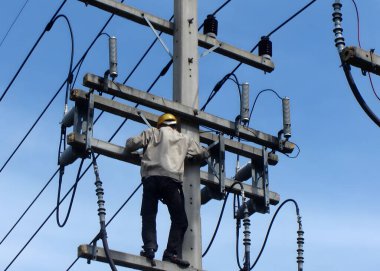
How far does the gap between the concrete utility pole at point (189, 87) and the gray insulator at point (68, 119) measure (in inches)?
45.2

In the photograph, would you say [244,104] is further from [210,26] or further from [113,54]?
[113,54]

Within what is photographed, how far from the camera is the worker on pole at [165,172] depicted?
37.6 feet

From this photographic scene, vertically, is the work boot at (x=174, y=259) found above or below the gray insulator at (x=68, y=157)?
below

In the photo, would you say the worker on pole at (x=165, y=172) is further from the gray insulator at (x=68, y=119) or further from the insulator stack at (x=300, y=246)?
the insulator stack at (x=300, y=246)

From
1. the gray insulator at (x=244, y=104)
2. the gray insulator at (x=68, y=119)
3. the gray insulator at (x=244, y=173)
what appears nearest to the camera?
the gray insulator at (x=68, y=119)

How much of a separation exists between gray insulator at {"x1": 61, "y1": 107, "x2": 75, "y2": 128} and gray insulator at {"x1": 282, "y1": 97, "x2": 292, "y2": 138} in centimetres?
238

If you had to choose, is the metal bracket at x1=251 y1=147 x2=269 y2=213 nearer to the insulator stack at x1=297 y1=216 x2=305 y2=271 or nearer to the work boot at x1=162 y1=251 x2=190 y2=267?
the insulator stack at x1=297 y1=216 x2=305 y2=271

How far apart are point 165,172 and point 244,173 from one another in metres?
1.41

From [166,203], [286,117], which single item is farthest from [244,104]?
[166,203]

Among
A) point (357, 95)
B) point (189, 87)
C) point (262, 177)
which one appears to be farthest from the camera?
point (262, 177)

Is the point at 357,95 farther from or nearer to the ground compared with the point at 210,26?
nearer to the ground

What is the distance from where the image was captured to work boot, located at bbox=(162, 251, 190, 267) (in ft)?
36.6

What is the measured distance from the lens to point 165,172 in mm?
11703

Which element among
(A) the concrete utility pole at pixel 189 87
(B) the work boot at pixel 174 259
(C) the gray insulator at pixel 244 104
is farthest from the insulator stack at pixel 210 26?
(B) the work boot at pixel 174 259
